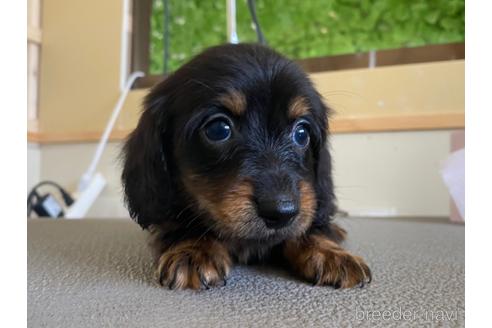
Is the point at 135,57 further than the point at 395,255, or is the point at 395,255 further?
the point at 135,57

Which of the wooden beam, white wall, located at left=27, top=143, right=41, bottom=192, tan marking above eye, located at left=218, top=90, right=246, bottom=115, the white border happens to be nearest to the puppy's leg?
tan marking above eye, located at left=218, top=90, right=246, bottom=115

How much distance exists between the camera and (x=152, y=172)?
111 cm

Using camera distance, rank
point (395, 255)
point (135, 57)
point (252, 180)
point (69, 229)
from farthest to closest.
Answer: point (135, 57) < point (69, 229) < point (395, 255) < point (252, 180)

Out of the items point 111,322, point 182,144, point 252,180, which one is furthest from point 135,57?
point 111,322

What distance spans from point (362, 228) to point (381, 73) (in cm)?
104

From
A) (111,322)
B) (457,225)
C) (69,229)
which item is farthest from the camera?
(457,225)

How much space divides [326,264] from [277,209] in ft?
0.63

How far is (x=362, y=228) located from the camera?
1850 millimetres

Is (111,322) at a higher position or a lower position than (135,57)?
lower

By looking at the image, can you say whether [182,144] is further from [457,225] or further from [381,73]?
[381,73]

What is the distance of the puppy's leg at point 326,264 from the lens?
0.93 m

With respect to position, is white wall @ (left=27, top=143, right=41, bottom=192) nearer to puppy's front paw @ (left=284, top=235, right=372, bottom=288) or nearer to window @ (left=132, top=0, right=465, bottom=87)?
window @ (left=132, top=0, right=465, bottom=87)

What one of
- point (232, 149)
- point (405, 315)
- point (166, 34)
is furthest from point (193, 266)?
point (166, 34)

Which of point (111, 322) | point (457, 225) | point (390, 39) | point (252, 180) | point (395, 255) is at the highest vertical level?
point (390, 39)
